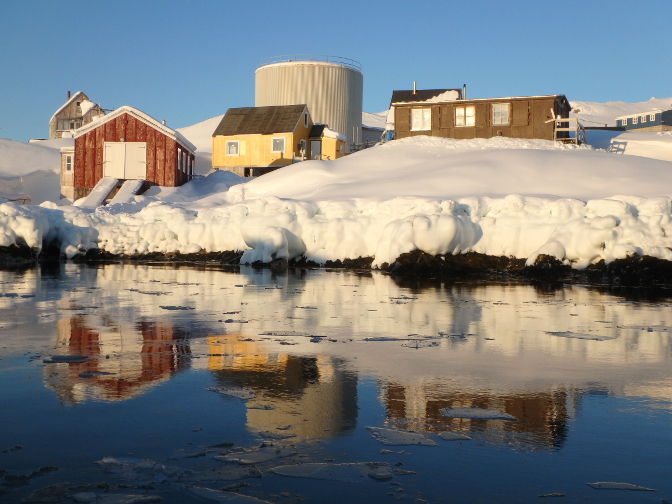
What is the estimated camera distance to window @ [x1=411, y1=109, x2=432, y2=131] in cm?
3531

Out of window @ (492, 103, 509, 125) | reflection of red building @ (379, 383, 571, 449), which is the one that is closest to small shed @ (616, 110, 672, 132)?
window @ (492, 103, 509, 125)

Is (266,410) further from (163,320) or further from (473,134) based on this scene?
(473,134)

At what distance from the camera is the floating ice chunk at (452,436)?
387cm

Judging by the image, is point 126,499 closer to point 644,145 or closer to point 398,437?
point 398,437

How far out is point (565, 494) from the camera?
10.2 feet

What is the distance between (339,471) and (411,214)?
Result: 15066 mm

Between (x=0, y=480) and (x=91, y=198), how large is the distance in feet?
90.3

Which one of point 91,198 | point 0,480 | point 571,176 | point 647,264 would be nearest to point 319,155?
point 91,198

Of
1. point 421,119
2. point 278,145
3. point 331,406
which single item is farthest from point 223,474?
point 278,145

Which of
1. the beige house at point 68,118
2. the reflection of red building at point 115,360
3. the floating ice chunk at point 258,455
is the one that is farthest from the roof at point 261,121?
the floating ice chunk at point 258,455

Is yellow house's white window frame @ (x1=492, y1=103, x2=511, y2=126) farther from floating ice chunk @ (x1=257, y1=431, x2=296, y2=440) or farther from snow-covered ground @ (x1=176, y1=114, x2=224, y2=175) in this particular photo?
snow-covered ground @ (x1=176, y1=114, x2=224, y2=175)

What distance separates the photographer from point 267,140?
132 ft

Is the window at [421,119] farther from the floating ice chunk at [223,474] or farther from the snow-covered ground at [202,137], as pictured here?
the snow-covered ground at [202,137]

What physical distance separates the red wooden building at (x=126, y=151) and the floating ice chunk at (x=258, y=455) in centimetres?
2947
